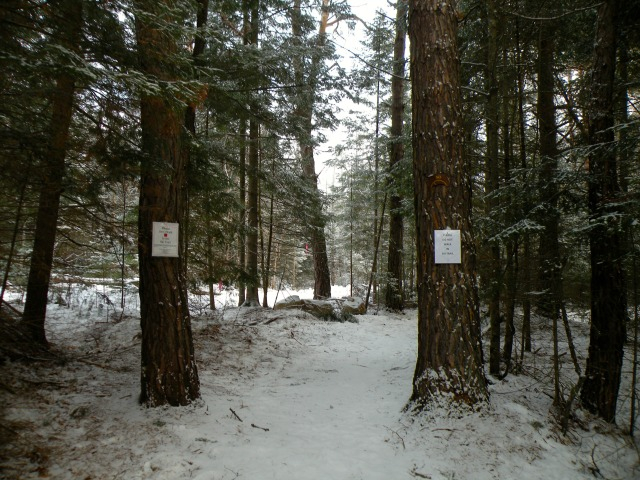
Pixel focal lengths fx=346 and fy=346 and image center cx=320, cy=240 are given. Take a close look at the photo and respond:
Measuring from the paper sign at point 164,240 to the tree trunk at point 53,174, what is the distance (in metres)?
0.99

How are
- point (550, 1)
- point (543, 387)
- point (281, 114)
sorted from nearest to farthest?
1. point (543, 387)
2. point (550, 1)
3. point (281, 114)

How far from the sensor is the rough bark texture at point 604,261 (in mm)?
3836

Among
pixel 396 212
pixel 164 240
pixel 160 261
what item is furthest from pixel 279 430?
pixel 396 212

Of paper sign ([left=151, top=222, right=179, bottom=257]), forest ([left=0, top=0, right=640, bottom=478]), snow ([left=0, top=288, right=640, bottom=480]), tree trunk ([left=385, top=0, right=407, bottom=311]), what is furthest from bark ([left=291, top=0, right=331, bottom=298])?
snow ([left=0, top=288, right=640, bottom=480])

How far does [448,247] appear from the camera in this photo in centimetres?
354

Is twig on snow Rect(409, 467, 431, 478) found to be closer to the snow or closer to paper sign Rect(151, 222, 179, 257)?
the snow

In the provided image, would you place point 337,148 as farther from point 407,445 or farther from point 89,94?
point 407,445

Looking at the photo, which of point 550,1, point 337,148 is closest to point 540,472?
point 550,1

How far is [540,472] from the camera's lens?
284cm

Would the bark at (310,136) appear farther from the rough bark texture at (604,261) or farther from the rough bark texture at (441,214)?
the rough bark texture at (604,261)

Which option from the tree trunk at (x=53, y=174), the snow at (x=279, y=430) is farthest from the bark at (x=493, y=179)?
the tree trunk at (x=53, y=174)

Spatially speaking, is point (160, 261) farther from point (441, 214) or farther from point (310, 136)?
point (310, 136)

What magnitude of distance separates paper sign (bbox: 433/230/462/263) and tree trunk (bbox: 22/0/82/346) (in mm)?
3655

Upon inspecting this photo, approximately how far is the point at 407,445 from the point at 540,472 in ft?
3.48
